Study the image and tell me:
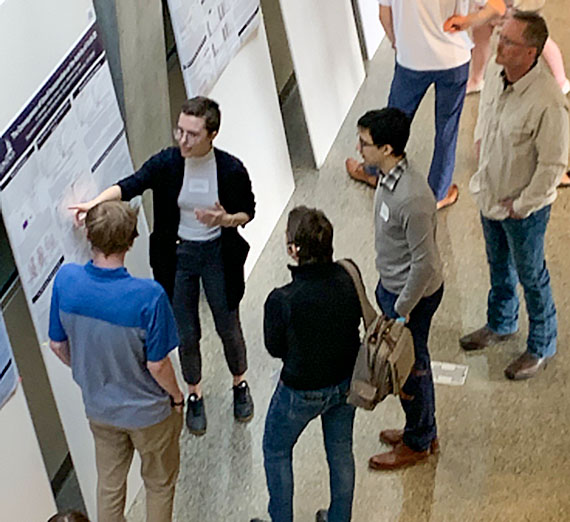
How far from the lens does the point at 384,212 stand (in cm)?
351

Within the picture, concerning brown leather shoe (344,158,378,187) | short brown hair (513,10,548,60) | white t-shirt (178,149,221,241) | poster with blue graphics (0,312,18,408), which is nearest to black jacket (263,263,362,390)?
white t-shirt (178,149,221,241)

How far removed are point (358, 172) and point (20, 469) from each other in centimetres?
316

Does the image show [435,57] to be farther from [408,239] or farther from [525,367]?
[408,239]

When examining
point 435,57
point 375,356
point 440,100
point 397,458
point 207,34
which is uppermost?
point 207,34

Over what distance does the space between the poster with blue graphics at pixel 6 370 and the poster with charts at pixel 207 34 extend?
63.9 inches

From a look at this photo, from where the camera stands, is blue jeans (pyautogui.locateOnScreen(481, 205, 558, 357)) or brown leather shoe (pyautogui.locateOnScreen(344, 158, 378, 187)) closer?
blue jeans (pyautogui.locateOnScreen(481, 205, 558, 357))

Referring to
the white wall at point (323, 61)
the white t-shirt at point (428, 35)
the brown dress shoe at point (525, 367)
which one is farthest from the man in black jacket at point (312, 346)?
the white wall at point (323, 61)

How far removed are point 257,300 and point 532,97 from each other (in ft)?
6.06

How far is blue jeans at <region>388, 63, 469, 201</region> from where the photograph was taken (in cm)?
521

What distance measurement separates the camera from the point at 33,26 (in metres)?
3.22

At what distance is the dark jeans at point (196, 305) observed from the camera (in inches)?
154

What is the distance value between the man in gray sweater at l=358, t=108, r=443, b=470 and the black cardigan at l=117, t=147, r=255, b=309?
505 mm

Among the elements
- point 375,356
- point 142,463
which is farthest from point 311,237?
point 142,463

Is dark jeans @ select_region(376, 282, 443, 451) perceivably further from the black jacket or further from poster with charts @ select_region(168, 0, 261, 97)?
poster with charts @ select_region(168, 0, 261, 97)
